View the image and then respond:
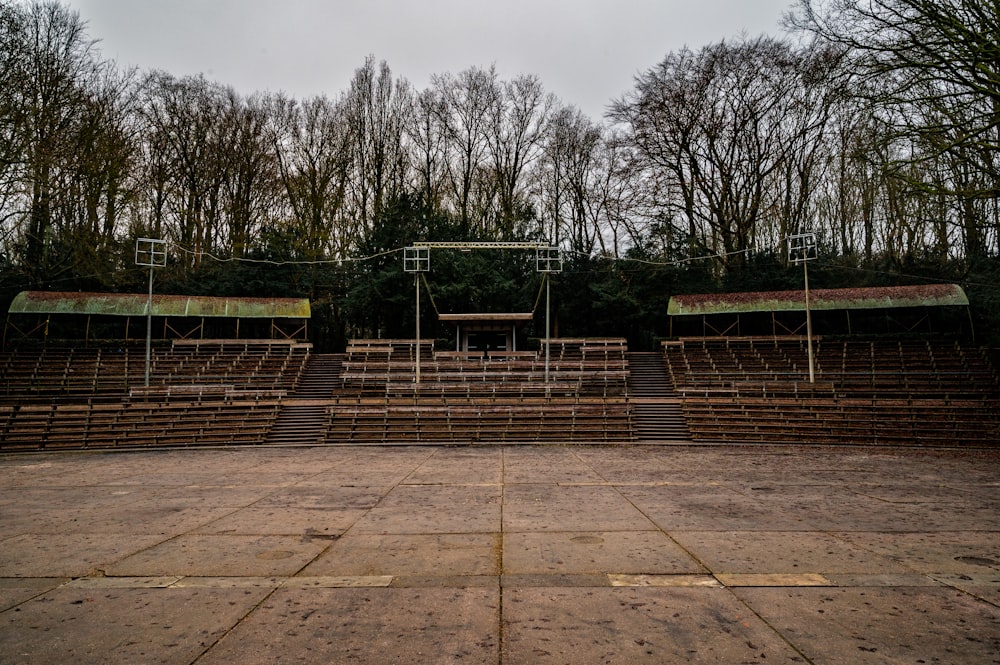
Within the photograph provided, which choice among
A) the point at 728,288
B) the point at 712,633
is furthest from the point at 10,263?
the point at 728,288

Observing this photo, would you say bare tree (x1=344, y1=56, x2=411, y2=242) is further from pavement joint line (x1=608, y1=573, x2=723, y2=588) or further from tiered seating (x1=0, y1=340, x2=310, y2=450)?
pavement joint line (x1=608, y1=573, x2=723, y2=588)

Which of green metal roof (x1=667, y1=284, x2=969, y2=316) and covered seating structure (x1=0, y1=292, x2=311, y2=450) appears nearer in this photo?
covered seating structure (x1=0, y1=292, x2=311, y2=450)

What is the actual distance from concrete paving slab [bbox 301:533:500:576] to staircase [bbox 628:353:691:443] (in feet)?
49.2

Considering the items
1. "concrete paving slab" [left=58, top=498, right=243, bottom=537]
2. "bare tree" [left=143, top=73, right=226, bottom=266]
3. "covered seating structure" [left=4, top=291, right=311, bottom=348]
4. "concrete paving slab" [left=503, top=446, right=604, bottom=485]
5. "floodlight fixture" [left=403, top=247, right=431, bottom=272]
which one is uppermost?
"bare tree" [left=143, top=73, right=226, bottom=266]

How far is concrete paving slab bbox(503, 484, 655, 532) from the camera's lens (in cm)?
770

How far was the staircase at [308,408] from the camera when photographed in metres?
21.2

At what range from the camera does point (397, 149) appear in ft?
139

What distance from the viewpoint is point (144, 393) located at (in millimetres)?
24203

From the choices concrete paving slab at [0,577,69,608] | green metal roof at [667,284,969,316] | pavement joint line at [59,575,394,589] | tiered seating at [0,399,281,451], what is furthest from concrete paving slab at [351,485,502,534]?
green metal roof at [667,284,969,316]

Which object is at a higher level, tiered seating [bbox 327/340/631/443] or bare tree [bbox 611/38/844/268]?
bare tree [bbox 611/38/844/268]

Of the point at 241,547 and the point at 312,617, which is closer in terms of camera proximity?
the point at 312,617

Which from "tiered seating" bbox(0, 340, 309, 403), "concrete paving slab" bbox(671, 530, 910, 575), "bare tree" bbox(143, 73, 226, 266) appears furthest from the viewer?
"bare tree" bbox(143, 73, 226, 266)

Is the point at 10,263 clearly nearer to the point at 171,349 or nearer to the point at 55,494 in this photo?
the point at 171,349

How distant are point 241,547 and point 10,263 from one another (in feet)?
126
